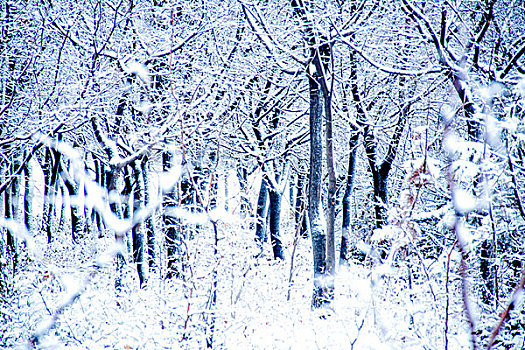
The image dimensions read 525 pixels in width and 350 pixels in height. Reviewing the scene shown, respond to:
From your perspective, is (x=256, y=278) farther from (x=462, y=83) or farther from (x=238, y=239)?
(x=462, y=83)

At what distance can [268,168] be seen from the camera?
10938 millimetres

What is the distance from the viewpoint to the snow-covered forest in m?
4.36

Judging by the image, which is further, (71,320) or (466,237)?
(71,320)

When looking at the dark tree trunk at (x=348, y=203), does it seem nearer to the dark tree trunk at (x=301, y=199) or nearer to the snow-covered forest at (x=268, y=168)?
the snow-covered forest at (x=268, y=168)

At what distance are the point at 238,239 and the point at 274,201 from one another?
672cm

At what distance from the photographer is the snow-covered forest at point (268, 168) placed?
436cm

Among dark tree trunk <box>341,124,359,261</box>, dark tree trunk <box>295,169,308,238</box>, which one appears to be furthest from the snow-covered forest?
dark tree trunk <box>295,169,308,238</box>

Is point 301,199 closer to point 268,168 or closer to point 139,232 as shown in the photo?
point 268,168

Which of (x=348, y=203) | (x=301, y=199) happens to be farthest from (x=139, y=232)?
(x=348, y=203)

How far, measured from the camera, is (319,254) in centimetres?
688

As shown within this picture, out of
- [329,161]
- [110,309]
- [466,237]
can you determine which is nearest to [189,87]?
[329,161]

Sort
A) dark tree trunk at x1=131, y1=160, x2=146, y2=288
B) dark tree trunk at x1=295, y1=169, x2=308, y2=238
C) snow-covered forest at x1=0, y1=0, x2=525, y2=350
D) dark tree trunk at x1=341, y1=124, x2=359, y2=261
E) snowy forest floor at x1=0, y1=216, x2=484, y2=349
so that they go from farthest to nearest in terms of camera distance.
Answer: dark tree trunk at x1=341, y1=124, x2=359, y2=261, dark tree trunk at x1=131, y1=160, x2=146, y2=288, dark tree trunk at x1=295, y1=169, x2=308, y2=238, snowy forest floor at x1=0, y1=216, x2=484, y2=349, snow-covered forest at x1=0, y1=0, x2=525, y2=350

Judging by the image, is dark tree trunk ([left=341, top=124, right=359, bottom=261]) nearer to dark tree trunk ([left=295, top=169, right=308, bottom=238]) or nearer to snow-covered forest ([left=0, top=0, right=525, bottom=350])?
snow-covered forest ([left=0, top=0, right=525, bottom=350])

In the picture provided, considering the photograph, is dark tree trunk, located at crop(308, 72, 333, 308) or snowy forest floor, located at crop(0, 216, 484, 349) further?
dark tree trunk, located at crop(308, 72, 333, 308)
